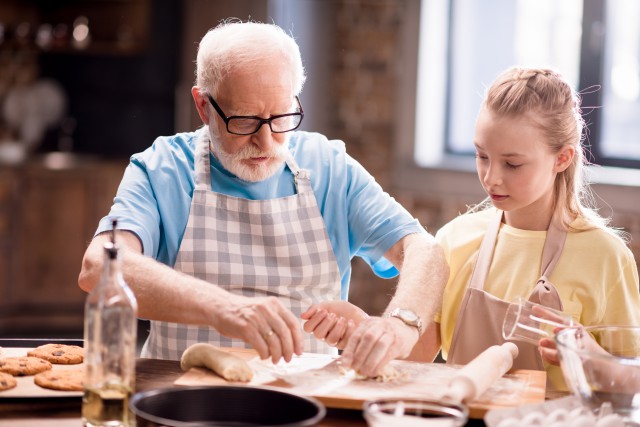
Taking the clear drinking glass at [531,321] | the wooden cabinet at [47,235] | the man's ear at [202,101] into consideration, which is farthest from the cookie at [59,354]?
the wooden cabinet at [47,235]

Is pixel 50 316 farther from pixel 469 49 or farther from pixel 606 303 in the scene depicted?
pixel 606 303

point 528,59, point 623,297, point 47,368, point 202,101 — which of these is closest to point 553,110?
point 623,297

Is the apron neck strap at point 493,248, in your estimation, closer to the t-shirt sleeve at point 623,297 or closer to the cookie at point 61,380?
the t-shirt sleeve at point 623,297

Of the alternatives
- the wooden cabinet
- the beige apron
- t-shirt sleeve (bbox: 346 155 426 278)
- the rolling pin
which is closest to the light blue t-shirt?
t-shirt sleeve (bbox: 346 155 426 278)

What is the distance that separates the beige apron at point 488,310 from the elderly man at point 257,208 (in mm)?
80

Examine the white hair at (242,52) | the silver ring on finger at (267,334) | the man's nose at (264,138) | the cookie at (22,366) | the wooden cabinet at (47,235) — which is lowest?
the wooden cabinet at (47,235)

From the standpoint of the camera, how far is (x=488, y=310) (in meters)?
1.81

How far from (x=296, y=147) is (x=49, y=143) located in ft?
13.2

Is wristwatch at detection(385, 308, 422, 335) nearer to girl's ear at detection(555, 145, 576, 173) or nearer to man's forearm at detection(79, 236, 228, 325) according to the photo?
man's forearm at detection(79, 236, 228, 325)

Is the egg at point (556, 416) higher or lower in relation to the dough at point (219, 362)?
higher

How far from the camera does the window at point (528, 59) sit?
4.07m

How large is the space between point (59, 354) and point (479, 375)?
0.72 meters

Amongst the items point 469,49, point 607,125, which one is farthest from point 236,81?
point 469,49

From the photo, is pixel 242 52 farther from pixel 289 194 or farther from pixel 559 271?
pixel 559 271
